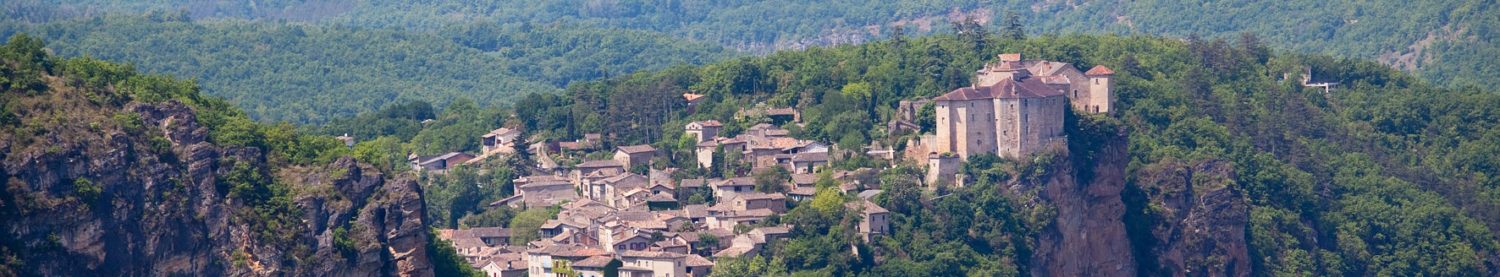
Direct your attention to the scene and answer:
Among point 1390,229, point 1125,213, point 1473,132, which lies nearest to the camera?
point 1125,213

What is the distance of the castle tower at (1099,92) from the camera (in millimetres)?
106188

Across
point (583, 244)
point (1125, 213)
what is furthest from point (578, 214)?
point (1125, 213)

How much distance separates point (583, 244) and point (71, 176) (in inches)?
989

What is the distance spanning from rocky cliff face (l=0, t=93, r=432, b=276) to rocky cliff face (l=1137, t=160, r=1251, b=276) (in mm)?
32990

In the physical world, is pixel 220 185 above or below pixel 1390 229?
above

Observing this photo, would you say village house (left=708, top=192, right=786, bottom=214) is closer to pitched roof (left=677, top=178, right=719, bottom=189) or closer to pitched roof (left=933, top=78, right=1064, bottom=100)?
pitched roof (left=677, top=178, right=719, bottom=189)

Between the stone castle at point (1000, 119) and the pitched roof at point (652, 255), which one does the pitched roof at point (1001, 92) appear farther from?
the pitched roof at point (652, 255)

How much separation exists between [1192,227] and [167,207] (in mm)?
41540

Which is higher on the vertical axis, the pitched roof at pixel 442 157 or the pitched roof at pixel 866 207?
the pitched roof at pixel 442 157

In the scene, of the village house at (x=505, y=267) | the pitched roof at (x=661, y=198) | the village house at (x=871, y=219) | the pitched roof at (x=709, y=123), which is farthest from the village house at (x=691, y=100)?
the village house at (x=505, y=267)

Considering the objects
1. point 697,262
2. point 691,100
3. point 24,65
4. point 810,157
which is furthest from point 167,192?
point 691,100

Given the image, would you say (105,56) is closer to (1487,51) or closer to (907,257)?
(1487,51)

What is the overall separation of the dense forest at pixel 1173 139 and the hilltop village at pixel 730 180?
31.3 inches

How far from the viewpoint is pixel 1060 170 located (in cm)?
10150
